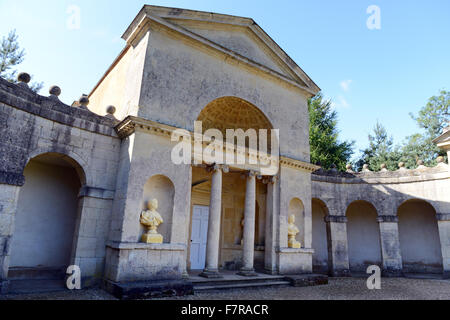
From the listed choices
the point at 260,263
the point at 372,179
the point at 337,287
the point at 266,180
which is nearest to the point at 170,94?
the point at 266,180

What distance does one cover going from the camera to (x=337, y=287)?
997cm

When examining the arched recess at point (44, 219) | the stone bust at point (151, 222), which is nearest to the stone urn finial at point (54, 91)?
the arched recess at point (44, 219)

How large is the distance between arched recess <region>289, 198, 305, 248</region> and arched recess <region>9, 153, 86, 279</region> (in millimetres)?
7662

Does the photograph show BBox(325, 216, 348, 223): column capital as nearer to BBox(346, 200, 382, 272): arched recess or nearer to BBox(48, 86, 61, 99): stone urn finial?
BBox(346, 200, 382, 272): arched recess

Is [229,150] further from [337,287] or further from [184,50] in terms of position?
[337,287]

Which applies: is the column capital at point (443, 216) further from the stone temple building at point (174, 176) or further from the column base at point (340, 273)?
the column base at point (340, 273)

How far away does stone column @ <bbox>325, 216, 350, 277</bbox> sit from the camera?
13.0m

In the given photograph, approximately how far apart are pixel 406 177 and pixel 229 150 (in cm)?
910

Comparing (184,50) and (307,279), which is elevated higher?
(184,50)

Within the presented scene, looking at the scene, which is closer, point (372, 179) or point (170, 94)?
point (170, 94)

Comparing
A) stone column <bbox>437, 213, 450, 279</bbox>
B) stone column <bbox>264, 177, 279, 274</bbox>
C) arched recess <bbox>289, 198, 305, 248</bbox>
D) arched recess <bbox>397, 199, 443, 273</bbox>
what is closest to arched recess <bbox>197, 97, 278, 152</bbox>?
stone column <bbox>264, 177, 279, 274</bbox>

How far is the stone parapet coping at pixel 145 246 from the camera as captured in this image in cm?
736

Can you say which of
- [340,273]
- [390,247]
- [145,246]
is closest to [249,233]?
[145,246]
